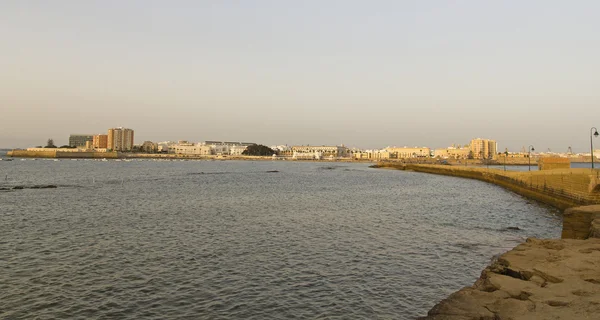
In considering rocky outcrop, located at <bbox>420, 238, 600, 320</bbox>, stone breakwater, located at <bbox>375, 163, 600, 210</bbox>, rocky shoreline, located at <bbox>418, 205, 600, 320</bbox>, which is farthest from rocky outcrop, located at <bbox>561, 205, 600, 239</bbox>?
stone breakwater, located at <bbox>375, 163, 600, 210</bbox>

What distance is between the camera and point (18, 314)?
1085 centimetres

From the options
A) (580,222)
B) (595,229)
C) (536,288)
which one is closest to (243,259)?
(536,288)

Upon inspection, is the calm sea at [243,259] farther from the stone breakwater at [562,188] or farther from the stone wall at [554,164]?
the stone wall at [554,164]

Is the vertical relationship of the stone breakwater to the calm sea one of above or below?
above

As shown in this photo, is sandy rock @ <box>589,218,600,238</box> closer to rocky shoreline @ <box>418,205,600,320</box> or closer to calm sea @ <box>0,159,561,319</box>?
rocky shoreline @ <box>418,205,600,320</box>

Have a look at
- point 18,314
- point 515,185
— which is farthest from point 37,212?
point 515,185

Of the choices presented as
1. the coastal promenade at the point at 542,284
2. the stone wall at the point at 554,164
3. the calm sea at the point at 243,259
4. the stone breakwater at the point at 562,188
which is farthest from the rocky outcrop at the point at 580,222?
the stone wall at the point at 554,164

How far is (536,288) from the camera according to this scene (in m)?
9.70

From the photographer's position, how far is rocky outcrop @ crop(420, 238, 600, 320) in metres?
8.00

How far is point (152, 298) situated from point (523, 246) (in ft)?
41.8

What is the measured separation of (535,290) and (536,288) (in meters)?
0.21

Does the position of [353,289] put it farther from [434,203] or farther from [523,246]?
[434,203]

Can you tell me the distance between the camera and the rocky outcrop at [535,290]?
8.00 metres

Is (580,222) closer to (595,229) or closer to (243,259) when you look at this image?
(595,229)
